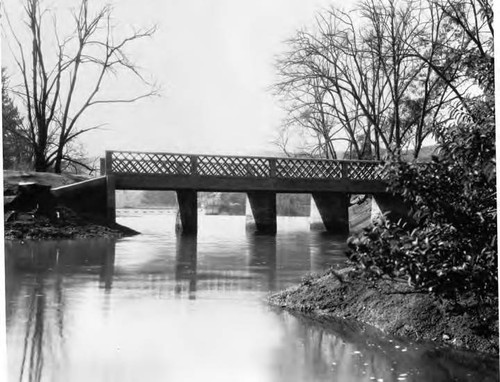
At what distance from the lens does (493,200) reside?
361 cm

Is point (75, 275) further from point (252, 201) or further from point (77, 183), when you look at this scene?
point (252, 201)

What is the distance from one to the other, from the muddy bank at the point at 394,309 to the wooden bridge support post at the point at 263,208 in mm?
11115

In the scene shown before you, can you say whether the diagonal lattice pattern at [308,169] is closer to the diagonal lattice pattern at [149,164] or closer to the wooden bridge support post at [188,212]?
the wooden bridge support post at [188,212]

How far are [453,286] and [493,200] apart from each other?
43 cm

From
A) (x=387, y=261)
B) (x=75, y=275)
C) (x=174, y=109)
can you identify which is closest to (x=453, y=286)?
(x=387, y=261)

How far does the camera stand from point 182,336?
13.9 feet

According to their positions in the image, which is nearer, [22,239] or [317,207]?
[22,239]

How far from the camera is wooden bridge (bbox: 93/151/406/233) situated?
601 inches

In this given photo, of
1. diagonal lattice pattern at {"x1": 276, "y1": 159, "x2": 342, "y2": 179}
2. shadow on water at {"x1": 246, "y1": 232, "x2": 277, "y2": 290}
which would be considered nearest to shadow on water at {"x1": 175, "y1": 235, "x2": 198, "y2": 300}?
shadow on water at {"x1": 246, "y1": 232, "x2": 277, "y2": 290}

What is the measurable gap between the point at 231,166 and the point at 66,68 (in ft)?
22.7

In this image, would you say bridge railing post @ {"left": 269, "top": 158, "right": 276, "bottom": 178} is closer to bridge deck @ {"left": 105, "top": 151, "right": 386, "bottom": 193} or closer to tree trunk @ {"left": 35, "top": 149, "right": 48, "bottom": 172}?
bridge deck @ {"left": 105, "top": 151, "right": 386, "bottom": 193}

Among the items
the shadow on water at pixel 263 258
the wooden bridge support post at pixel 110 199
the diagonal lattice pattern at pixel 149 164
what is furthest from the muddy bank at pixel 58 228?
the shadow on water at pixel 263 258

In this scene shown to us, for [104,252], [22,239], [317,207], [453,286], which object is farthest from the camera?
[317,207]

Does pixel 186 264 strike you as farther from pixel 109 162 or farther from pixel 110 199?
pixel 109 162
